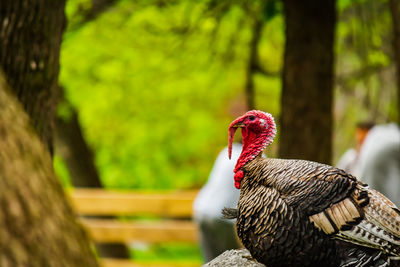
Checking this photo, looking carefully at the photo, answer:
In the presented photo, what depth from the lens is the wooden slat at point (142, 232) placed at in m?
8.02

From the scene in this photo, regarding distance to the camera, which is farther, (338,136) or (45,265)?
(338,136)

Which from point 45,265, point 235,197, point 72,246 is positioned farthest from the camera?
point 235,197

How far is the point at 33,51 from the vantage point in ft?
11.1

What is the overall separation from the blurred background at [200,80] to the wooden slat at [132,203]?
0.63 m

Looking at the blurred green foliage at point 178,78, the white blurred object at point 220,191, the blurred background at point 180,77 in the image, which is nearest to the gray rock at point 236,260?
the white blurred object at point 220,191

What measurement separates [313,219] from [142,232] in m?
6.11

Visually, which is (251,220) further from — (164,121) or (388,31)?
(164,121)

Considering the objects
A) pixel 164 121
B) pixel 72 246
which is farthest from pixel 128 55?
pixel 72 246

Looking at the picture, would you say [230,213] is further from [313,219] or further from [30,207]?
[30,207]

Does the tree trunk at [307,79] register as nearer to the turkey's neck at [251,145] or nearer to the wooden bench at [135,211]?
the turkey's neck at [251,145]

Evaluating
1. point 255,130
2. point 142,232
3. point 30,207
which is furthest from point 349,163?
point 30,207

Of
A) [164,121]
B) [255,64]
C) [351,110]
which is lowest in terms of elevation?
[164,121]

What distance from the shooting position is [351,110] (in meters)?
7.30

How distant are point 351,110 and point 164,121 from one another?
12.5 feet
